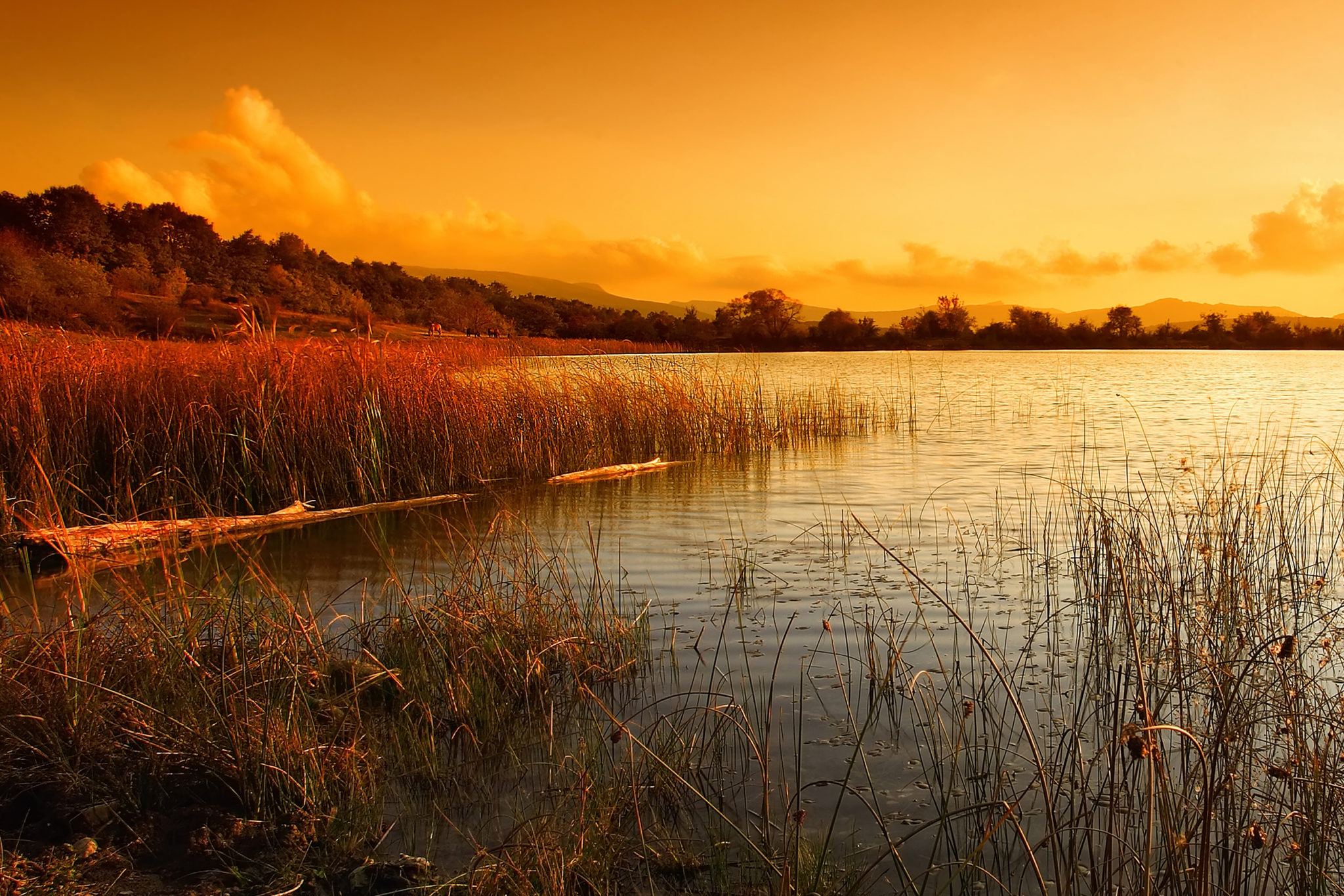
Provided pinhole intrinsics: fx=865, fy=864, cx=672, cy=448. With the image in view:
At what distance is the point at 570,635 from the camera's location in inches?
162

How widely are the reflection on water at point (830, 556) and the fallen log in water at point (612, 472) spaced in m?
0.15

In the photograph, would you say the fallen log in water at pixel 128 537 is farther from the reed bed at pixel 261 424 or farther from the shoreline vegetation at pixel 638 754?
the shoreline vegetation at pixel 638 754

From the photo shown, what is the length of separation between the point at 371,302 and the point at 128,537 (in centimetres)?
4752

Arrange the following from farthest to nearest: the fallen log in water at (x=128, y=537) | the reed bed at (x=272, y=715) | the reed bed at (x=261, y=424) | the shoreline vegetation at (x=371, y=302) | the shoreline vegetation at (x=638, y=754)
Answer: the shoreline vegetation at (x=371, y=302) → the reed bed at (x=261, y=424) → the fallen log in water at (x=128, y=537) → the reed bed at (x=272, y=715) → the shoreline vegetation at (x=638, y=754)

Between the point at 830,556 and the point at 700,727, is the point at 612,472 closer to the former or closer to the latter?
the point at 830,556

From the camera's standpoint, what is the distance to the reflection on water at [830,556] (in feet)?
12.3

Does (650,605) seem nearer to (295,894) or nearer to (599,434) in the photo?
(295,894)

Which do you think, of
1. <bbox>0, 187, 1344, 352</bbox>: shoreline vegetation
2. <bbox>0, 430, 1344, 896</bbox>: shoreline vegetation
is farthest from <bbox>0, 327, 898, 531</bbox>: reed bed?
<bbox>0, 187, 1344, 352</bbox>: shoreline vegetation

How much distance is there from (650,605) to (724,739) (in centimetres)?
196

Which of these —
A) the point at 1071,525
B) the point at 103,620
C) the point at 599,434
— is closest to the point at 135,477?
the point at 103,620

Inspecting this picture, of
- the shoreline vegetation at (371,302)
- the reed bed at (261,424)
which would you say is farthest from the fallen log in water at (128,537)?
the shoreline vegetation at (371,302)

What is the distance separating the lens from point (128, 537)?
6141 mm

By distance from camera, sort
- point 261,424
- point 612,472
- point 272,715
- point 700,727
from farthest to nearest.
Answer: point 612,472, point 261,424, point 700,727, point 272,715

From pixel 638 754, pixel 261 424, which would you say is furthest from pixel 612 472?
pixel 638 754
